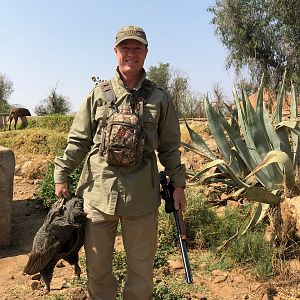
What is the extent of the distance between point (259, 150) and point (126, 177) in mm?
2148

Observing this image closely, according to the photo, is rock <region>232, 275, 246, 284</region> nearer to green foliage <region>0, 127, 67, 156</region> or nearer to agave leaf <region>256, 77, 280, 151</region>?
agave leaf <region>256, 77, 280, 151</region>

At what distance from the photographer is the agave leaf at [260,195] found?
125 inches

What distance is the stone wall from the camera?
13.1 feet

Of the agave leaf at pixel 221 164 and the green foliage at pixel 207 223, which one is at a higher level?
the agave leaf at pixel 221 164

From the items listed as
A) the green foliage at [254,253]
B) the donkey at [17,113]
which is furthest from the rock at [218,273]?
the donkey at [17,113]

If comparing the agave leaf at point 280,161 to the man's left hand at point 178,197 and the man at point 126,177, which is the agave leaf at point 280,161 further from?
the man at point 126,177

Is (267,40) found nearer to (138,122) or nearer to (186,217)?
(186,217)

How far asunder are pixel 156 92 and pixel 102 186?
0.57 metres

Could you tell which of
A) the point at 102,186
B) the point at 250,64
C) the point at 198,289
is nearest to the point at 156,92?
the point at 102,186

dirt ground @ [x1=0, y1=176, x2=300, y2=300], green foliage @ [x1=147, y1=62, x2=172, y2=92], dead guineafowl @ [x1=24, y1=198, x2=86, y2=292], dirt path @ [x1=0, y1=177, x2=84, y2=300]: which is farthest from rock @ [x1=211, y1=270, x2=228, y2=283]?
green foliage @ [x1=147, y1=62, x2=172, y2=92]

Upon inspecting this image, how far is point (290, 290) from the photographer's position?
9.51ft

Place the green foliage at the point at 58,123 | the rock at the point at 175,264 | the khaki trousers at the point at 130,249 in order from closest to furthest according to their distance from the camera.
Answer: the khaki trousers at the point at 130,249 < the rock at the point at 175,264 < the green foliage at the point at 58,123

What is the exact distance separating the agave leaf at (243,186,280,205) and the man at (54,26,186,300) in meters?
0.89

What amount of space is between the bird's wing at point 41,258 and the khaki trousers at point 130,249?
0.18 m
